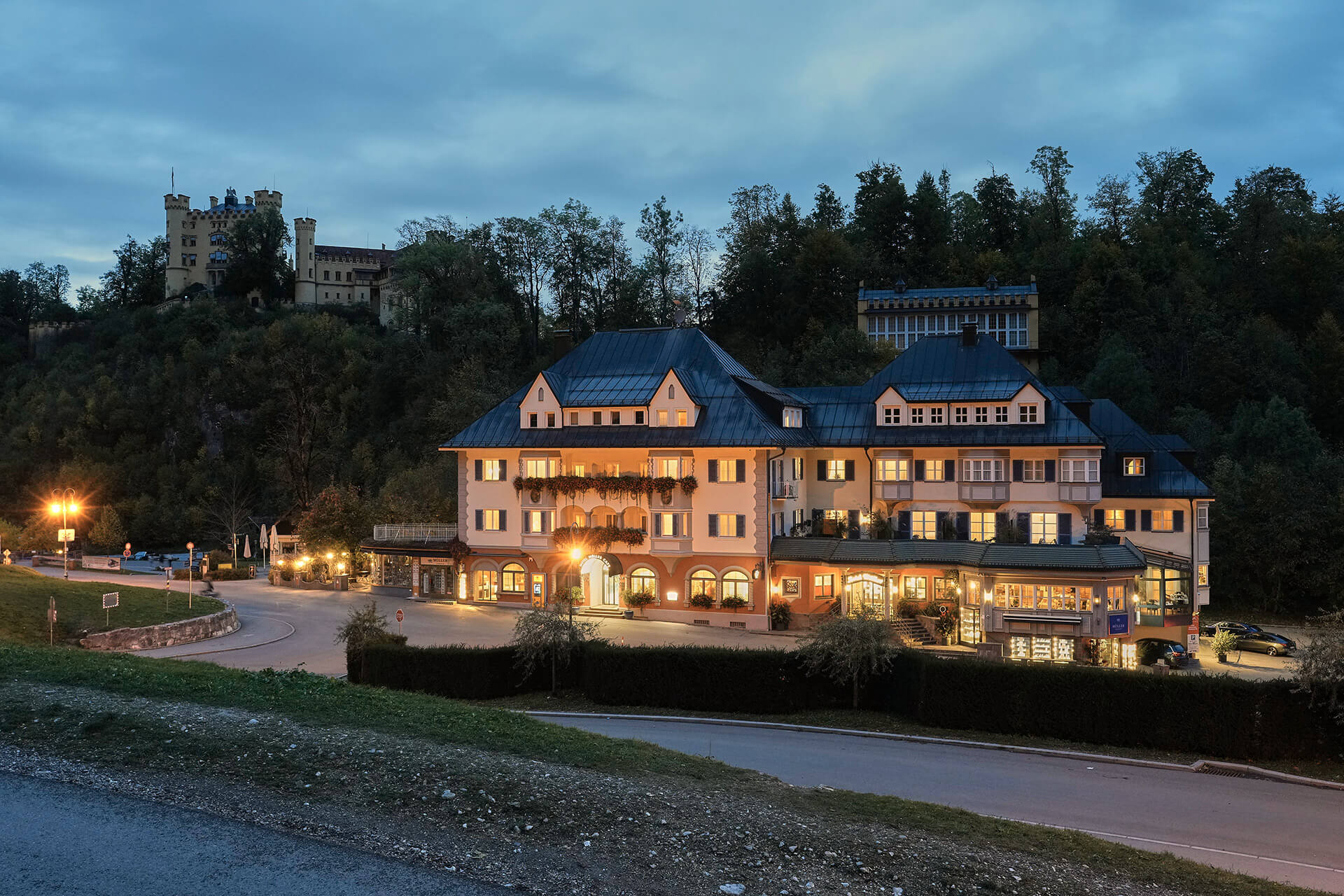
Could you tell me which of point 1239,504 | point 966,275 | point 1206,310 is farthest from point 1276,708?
point 966,275

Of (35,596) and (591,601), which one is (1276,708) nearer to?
(591,601)

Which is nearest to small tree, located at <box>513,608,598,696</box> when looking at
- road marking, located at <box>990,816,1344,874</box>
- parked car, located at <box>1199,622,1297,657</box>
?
road marking, located at <box>990,816,1344,874</box>

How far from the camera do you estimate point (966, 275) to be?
80625 millimetres

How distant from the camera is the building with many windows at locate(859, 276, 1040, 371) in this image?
72.3 metres

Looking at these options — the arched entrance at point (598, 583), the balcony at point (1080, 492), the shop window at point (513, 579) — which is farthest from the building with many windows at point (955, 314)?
the shop window at point (513, 579)

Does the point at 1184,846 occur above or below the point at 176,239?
below

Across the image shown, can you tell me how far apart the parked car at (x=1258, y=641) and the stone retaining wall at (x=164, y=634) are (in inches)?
1617

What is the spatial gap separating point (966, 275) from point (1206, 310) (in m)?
17.6

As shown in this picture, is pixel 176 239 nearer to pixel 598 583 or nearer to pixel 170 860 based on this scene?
pixel 598 583

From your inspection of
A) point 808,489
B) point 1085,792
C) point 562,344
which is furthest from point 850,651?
point 562,344

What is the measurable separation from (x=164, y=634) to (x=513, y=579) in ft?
53.6

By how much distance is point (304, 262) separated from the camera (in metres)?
122

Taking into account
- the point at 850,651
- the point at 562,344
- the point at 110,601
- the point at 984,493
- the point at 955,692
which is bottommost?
the point at 955,692

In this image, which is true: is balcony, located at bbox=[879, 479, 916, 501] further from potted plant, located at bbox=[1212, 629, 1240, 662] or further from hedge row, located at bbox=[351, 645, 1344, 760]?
hedge row, located at bbox=[351, 645, 1344, 760]
